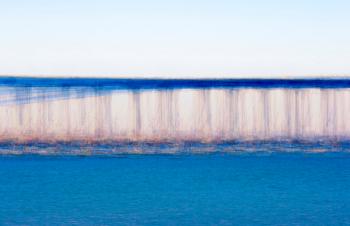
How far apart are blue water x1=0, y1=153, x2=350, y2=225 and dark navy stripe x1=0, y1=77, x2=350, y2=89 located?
266cm

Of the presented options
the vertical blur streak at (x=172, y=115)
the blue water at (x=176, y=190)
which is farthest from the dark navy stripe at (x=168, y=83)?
the blue water at (x=176, y=190)

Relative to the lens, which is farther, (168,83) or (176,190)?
(168,83)

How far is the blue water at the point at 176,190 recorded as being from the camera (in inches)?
246

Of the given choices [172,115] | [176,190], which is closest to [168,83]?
[172,115]

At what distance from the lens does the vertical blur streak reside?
13477 millimetres

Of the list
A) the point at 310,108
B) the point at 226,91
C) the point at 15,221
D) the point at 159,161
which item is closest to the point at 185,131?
the point at 226,91

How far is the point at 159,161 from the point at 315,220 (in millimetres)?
5519

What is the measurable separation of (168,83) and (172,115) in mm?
1026

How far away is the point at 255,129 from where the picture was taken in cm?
1388

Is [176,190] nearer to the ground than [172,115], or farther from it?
nearer to the ground

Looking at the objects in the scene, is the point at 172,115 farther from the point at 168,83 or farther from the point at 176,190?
the point at 176,190

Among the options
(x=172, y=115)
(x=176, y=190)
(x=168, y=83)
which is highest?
(x=168, y=83)

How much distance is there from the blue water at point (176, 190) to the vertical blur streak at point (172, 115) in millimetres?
1939

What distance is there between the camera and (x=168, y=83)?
45.5ft
